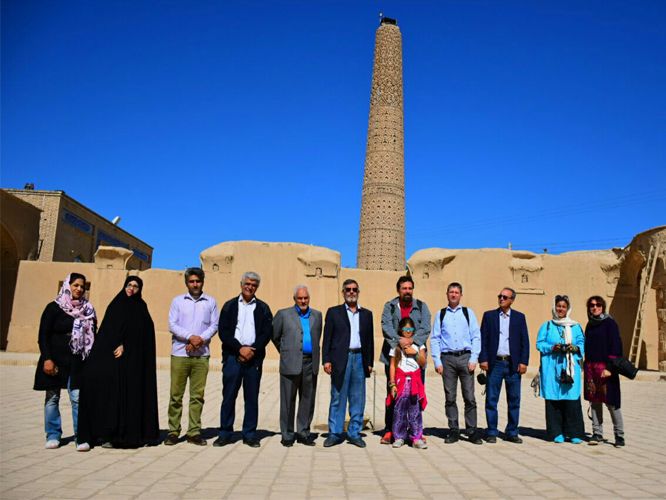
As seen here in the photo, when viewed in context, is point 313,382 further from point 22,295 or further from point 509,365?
point 22,295

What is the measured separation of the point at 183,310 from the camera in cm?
496

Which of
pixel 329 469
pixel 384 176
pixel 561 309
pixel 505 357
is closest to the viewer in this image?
pixel 329 469

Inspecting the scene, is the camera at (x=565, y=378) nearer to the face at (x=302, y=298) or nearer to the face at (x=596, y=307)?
the face at (x=596, y=307)

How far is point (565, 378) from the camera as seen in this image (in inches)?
217

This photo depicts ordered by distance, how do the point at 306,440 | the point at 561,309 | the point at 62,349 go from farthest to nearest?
the point at 561,309 < the point at 306,440 < the point at 62,349

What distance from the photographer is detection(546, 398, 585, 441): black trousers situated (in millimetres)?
5484

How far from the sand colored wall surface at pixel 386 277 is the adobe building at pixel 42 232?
1.40 meters

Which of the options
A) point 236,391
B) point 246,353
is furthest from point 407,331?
point 236,391

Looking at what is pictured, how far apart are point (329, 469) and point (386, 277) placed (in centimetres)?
1024

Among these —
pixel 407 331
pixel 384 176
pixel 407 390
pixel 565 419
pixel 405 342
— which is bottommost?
pixel 565 419

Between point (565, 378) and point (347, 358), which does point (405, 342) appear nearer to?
point (347, 358)

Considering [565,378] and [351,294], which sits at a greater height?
[351,294]

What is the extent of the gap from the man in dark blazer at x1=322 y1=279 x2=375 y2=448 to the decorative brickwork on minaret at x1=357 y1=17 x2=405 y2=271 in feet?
41.1

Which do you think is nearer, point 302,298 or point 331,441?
point 331,441
